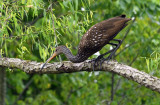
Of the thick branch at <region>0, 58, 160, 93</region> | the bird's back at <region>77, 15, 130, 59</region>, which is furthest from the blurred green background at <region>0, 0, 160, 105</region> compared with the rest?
the thick branch at <region>0, 58, 160, 93</region>

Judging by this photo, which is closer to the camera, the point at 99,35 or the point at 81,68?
the point at 81,68

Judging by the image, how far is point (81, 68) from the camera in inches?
172

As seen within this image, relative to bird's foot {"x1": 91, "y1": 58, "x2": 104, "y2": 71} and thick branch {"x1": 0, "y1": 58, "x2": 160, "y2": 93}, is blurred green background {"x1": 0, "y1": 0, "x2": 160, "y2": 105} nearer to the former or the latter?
thick branch {"x1": 0, "y1": 58, "x2": 160, "y2": 93}

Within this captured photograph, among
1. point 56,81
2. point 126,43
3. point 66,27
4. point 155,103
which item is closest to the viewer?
point 66,27

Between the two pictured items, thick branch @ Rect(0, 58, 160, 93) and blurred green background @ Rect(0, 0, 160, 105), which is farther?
blurred green background @ Rect(0, 0, 160, 105)

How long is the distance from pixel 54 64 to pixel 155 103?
81.9 inches

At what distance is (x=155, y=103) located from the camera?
5.52 metres

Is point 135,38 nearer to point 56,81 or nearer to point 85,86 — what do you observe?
point 85,86

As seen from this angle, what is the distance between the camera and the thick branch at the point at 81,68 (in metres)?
3.51

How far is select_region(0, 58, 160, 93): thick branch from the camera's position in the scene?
3510 millimetres

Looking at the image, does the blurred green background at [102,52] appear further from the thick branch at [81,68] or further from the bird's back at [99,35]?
the thick branch at [81,68]

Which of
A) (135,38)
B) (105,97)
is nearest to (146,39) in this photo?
(135,38)

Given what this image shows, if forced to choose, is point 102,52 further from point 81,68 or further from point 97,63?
Result: point 81,68

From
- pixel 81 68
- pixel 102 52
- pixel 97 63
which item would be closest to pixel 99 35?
pixel 97 63
